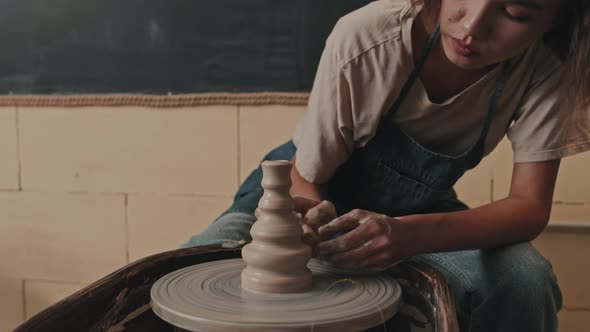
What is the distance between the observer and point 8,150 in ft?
6.22

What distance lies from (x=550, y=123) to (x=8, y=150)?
1.65m

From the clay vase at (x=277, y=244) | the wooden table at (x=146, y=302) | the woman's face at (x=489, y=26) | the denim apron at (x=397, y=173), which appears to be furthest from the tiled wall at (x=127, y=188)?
the clay vase at (x=277, y=244)

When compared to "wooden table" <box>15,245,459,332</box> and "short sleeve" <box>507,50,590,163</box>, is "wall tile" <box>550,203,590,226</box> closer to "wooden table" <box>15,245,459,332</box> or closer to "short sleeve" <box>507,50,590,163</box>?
"short sleeve" <box>507,50,590,163</box>

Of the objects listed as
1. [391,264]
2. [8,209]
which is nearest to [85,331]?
[391,264]

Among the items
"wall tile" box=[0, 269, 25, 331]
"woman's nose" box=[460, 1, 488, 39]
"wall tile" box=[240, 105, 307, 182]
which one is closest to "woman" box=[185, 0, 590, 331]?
"woman's nose" box=[460, 1, 488, 39]

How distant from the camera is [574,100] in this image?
1075 mm

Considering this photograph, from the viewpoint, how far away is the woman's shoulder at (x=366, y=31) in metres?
1.04

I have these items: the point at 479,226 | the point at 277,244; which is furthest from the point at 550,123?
the point at 277,244

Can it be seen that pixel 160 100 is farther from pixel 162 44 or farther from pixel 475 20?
pixel 475 20

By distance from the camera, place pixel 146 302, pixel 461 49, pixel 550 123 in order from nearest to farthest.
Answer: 1. pixel 146 302
2. pixel 461 49
3. pixel 550 123

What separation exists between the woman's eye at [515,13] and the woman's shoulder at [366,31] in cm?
20

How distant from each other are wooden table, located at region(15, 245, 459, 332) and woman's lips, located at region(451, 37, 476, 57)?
13.9 inches

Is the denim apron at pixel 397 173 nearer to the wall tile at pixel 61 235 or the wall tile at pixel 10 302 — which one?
the wall tile at pixel 61 235

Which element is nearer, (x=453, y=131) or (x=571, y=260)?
(x=453, y=131)
